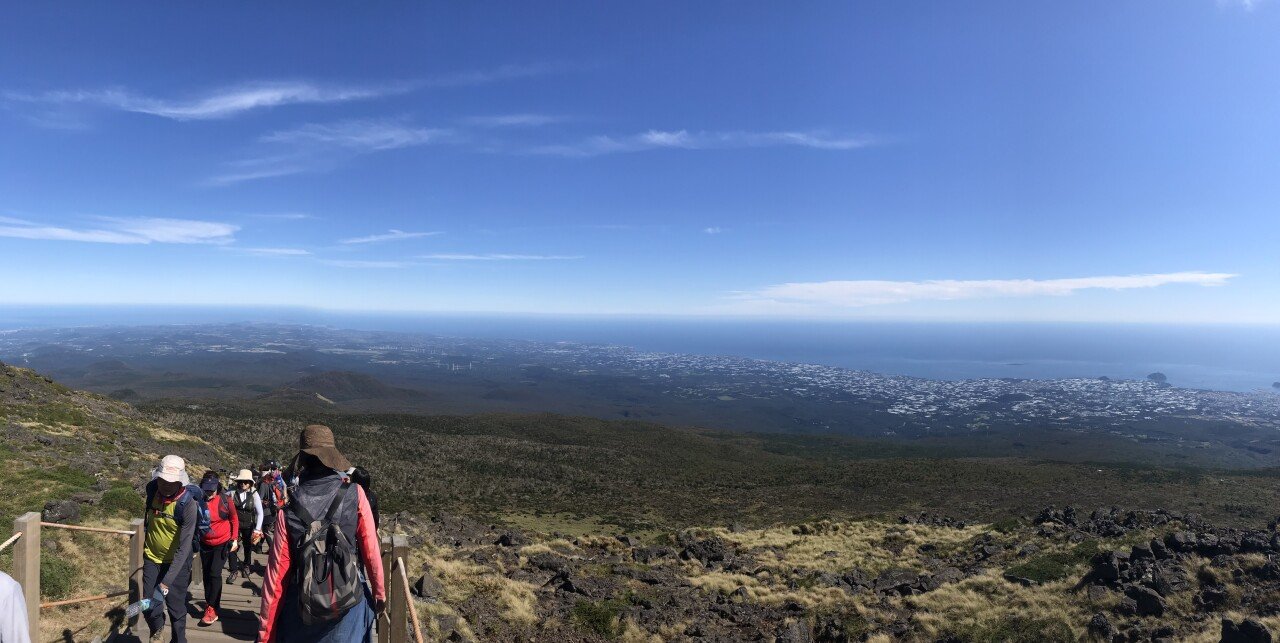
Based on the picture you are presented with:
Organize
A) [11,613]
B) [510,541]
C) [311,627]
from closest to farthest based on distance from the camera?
[11,613] < [311,627] < [510,541]

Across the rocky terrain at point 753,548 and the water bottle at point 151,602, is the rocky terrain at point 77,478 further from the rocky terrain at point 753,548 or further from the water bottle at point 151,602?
the water bottle at point 151,602

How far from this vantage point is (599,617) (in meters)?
9.94

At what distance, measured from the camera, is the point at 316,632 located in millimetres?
3680

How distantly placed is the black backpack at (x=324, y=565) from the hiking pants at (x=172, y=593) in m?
3.10

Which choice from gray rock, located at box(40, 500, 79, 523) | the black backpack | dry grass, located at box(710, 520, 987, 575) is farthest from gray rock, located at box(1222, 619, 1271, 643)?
gray rock, located at box(40, 500, 79, 523)

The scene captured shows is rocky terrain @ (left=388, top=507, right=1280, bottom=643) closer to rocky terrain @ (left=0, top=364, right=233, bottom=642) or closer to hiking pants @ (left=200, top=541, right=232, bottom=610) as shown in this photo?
hiking pants @ (left=200, top=541, right=232, bottom=610)

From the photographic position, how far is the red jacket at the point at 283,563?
11.1ft

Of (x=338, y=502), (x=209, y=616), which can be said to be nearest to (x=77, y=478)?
(x=209, y=616)

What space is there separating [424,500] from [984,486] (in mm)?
31141

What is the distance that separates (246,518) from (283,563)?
19.7ft

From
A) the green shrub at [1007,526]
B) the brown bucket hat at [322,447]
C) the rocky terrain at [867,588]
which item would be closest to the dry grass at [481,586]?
the rocky terrain at [867,588]

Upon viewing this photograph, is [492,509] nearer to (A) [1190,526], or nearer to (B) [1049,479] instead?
(A) [1190,526]

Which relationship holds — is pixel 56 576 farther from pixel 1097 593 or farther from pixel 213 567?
pixel 1097 593

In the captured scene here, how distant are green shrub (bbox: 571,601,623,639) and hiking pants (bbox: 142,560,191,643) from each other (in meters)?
5.98
